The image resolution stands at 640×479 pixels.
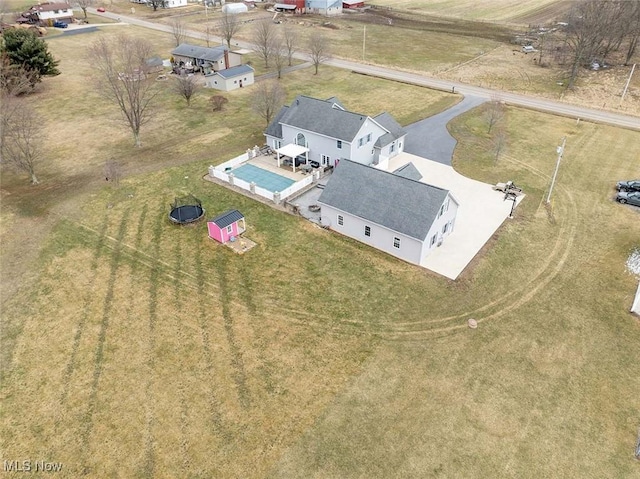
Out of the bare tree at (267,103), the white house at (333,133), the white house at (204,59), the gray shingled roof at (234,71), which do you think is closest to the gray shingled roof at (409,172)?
the white house at (333,133)

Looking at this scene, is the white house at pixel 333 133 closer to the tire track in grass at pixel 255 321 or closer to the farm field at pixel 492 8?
the tire track in grass at pixel 255 321

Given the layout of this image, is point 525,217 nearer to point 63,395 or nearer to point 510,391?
point 510,391

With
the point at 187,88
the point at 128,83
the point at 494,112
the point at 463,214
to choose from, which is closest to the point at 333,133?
the point at 463,214

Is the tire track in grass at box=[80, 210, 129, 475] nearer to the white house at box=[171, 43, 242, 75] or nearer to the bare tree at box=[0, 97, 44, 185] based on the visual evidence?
the bare tree at box=[0, 97, 44, 185]

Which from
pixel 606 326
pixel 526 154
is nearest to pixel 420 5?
pixel 526 154

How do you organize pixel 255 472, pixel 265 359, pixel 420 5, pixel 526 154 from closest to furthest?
1. pixel 255 472
2. pixel 265 359
3. pixel 526 154
4. pixel 420 5

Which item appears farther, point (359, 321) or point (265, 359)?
point (359, 321)
